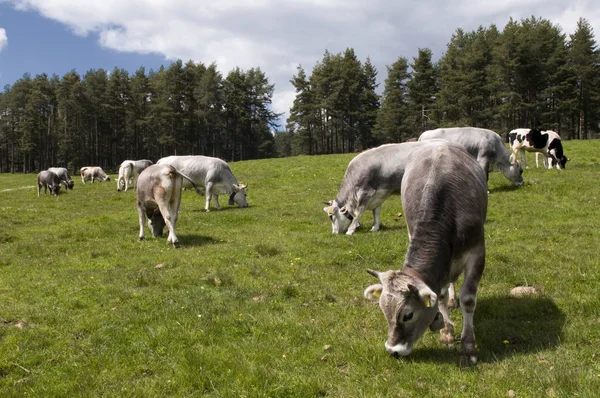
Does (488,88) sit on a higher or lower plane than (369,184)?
higher

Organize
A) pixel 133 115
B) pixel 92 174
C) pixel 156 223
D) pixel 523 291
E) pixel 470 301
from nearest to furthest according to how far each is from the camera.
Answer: pixel 470 301
pixel 523 291
pixel 156 223
pixel 92 174
pixel 133 115

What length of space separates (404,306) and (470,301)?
112 cm

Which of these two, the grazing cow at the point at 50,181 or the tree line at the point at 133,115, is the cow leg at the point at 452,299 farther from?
the tree line at the point at 133,115

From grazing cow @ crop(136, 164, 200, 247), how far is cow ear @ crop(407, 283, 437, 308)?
9.86 meters

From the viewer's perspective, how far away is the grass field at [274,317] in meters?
5.23

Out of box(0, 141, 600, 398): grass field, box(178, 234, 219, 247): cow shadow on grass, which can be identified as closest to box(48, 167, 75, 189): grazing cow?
box(0, 141, 600, 398): grass field

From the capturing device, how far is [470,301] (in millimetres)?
5719

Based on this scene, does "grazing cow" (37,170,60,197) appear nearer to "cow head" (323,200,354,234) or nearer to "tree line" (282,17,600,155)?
"cow head" (323,200,354,234)

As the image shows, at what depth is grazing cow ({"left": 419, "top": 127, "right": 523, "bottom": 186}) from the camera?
66.8 ft

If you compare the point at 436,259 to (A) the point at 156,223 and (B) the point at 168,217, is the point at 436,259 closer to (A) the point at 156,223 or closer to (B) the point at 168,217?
(B) the point at 168,217

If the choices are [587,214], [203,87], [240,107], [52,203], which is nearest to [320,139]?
[240,107]

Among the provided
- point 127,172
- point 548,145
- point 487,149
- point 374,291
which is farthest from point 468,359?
point 127,172

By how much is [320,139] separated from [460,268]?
282ft

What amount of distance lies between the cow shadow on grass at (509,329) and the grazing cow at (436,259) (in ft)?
1.01
